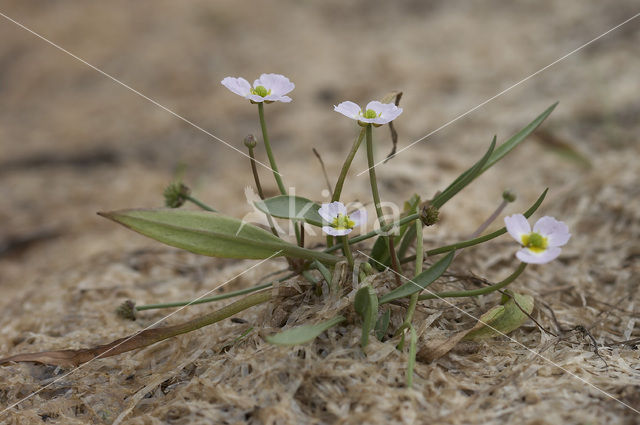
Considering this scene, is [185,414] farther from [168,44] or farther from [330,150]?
[168,44]

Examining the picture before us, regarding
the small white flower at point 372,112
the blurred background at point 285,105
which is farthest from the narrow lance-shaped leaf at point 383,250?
the blurred background at point 285,105

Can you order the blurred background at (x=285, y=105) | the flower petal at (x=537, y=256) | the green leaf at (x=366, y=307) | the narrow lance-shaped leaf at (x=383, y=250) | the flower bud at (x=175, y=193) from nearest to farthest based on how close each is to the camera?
1. the flower petal at (x=537, y=256)
2. the green leaf at (x=366, y=307)
3. the narrow lance-shaped leaf at (x=383, y=250)
4. the flower bud at (x=175, y=193)
5. the blurred background at (x=285, y=105)

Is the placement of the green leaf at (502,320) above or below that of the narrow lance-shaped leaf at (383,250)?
below

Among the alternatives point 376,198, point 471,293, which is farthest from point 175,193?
point 471,293

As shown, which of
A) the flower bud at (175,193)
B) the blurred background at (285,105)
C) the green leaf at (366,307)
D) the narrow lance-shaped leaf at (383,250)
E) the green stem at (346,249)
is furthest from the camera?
the blurred background at (285,105)

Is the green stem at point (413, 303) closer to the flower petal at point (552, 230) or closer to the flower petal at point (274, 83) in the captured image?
the flower petal at point (552, 230)

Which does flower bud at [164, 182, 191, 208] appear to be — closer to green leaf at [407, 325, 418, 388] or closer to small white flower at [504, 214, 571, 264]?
green leaf at [407, 325, 418, 388]
